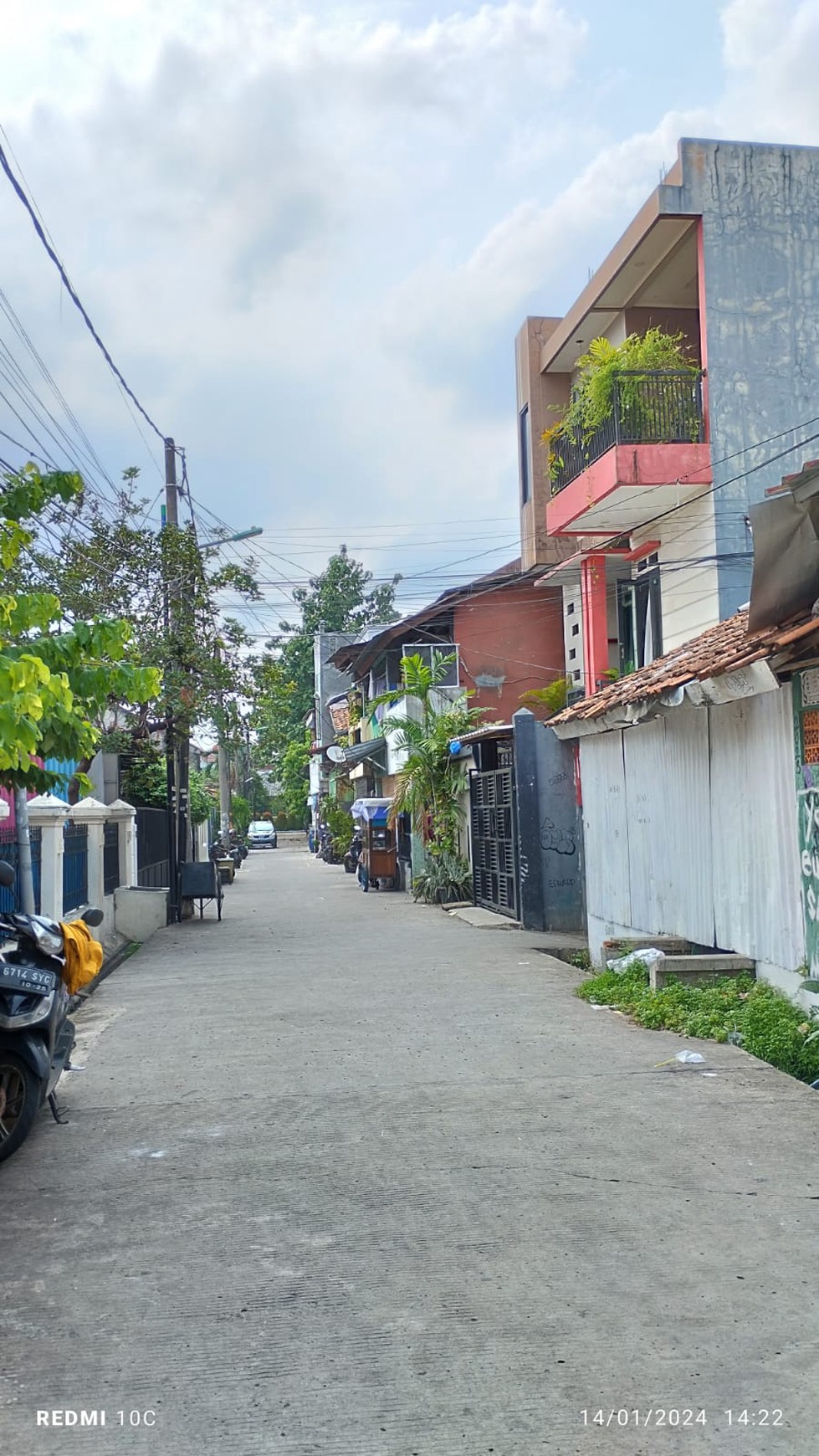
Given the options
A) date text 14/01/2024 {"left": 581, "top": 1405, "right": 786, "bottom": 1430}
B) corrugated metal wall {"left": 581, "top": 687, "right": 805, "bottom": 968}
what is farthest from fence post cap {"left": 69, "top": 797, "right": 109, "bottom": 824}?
date text 14/01/2024 {"left": 581, "top": 1405, "right": 786, "bottom": 1430}

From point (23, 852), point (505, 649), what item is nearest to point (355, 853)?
point (505, 649)

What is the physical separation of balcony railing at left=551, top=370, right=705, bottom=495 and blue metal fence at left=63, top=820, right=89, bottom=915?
352 inches

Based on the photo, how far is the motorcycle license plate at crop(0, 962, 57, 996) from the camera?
6.38m

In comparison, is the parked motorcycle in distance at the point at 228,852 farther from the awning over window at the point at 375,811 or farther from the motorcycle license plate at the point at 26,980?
the motorcycle license plate at the point at 26,980

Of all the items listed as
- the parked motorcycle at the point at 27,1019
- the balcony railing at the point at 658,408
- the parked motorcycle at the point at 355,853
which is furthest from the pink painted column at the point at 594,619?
the parked motorcycle at the point at 27,1019

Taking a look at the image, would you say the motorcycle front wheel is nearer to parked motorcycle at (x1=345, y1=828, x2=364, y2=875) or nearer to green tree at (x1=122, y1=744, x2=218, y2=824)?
green tree at (x1=122, y1=744, x2=218, y2=824)

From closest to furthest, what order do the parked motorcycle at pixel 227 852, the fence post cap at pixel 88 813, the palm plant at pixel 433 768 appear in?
the fence post cap at pixel 88 813 < the palm plant at pixel 433 768 < the parked motorcycle at pixel 227 852

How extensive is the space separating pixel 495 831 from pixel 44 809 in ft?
30.1

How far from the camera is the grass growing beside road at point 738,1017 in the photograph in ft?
26.2

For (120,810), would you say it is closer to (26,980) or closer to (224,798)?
(26,980)

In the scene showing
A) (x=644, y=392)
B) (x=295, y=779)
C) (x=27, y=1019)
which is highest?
(x=644, y=392)

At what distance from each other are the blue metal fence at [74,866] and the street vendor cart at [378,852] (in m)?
14.3

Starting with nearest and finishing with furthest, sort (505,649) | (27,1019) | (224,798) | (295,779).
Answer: (27,1019) → (505,649) → (224,798) → (295,779)

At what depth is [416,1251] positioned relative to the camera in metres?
4.74
